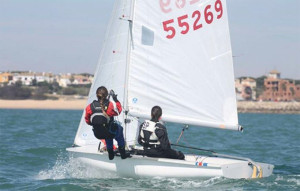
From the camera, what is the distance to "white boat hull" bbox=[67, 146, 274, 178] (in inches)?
402

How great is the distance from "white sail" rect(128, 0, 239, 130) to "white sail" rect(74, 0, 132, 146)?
1.05 ft

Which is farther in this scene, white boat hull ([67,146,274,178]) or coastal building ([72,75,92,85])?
coastal building ([72,75,92,85])

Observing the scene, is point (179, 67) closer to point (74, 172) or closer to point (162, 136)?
point (162, 136)

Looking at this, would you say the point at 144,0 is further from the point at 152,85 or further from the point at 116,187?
the point at 116,187

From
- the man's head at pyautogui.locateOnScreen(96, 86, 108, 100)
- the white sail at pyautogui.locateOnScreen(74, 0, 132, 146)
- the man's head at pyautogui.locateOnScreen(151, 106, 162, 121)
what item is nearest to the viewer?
the man's head at pyautogui.locateOnScreen(96, 86, 108, 100)

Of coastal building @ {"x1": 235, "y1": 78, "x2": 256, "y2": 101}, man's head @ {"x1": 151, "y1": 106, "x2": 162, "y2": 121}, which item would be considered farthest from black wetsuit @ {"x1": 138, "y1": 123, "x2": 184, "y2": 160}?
coastal building @ {"x1": 235, "y1": 78, "x2": 256, "y2": 101}

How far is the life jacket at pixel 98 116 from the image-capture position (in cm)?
983

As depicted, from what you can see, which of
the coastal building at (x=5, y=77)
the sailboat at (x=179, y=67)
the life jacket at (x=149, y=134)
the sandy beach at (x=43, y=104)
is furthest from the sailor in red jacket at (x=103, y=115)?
the coastal building at (x=5, y=77)

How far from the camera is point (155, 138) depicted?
33.6 feet

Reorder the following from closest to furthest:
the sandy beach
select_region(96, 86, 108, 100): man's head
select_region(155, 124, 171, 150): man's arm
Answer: select_region(96, 86, 108, 100): man's head → select_region(155, 124, 171, 150): man's arm → the sandy beach

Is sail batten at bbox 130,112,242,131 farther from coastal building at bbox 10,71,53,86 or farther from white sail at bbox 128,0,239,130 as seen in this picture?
coastal building at bbox 10,71,53,86

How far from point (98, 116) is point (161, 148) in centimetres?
119

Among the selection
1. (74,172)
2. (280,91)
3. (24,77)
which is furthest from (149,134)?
(24,77)

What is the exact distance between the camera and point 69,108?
319 feet
